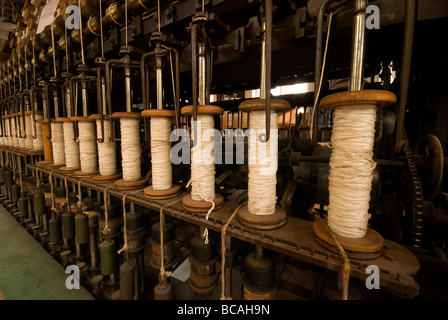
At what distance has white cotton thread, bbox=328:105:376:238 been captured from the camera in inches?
31.8

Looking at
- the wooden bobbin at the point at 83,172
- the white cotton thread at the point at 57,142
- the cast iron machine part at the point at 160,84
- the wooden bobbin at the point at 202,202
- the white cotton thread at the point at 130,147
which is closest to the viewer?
the wooden bobbin at the point at 202,202

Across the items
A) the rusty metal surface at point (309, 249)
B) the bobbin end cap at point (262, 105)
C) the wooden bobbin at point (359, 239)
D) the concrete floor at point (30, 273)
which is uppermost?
the bobbin end cap at point (262, 105)

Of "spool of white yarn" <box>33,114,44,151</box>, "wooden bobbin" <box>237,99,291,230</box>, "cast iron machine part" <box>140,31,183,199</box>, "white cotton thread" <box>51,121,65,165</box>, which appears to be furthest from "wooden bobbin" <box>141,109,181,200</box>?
"spool of white yarn" <box>33,114,44,151</box>

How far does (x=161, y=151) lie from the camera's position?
1461mm

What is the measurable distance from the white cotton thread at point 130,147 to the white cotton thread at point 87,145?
0.66 metres

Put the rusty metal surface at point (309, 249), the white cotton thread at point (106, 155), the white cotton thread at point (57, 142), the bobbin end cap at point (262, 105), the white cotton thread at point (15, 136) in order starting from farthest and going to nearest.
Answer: the white cotton thread at point (15, 136)
the white cotton thread at point (57, 142)
the white cotton thread at point (106, 155)
the bobbin end cap at point (262, 105)
the rusty metal surface at point (309, 249)

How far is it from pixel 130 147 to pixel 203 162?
0.77 m

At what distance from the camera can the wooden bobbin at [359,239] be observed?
737mm

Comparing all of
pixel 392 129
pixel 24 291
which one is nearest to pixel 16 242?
pixel 24 291

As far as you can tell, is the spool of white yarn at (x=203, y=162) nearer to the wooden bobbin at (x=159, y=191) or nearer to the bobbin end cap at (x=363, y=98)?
the wooden bobbin at (x=159, y=191)

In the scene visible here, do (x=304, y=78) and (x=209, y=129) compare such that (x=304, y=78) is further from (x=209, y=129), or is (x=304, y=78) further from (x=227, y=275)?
(x=227, y=275)

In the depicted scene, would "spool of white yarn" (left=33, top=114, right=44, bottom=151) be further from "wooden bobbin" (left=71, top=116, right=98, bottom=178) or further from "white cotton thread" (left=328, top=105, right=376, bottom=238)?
"white cotton thread" (left=328, top=105, right=376, bottom=238)

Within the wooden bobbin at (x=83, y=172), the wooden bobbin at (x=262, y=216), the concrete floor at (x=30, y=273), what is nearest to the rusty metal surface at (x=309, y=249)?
the wooden bobbin at (x=262, y=216)

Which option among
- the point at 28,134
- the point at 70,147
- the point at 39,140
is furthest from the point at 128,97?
the point at 28,134
